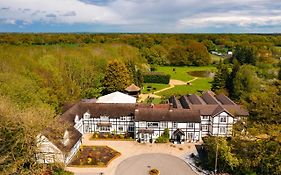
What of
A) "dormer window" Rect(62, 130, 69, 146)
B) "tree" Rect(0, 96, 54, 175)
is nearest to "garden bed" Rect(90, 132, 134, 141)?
"dormer window" Rect(62, 130, 69, 146)

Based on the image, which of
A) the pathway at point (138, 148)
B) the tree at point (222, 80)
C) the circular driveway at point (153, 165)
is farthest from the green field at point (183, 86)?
the circular driveway at point (153, 165)

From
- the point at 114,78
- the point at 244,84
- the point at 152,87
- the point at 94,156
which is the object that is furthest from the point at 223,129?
the point at 152,87

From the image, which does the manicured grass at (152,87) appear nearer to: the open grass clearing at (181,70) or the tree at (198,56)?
the open grass clearing at (181,70)

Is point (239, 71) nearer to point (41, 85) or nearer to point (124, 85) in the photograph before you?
point (124, 85)

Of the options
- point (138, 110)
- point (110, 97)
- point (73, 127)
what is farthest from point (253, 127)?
point (110, 97)

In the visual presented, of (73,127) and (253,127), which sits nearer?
(253,127)

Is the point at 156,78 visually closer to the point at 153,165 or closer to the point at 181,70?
the point at 181,70
